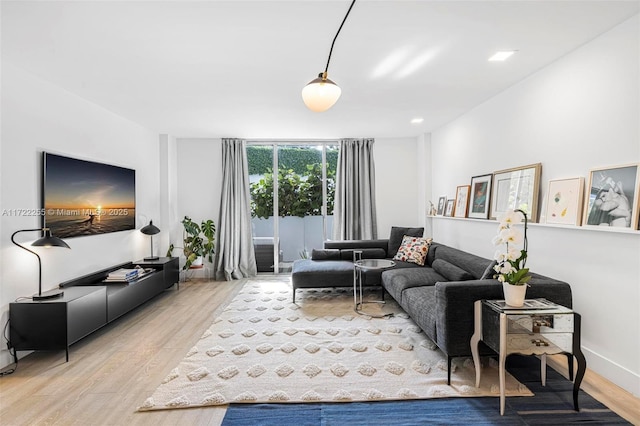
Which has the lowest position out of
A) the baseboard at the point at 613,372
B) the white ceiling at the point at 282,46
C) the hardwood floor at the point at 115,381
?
the hardwood floor at the point at 115,381

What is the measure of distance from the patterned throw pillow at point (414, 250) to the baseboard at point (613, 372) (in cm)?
224

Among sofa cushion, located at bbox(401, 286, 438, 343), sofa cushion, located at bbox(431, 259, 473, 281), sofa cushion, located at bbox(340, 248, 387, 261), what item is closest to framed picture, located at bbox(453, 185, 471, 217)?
sofa cushion, located at bbox(431, 259, 473, 281)

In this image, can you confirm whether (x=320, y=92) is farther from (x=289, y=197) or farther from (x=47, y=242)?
(x=289, y=197)

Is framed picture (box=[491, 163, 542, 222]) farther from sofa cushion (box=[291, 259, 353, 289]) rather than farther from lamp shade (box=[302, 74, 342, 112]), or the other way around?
lamp shade (box=[302, 74, 342, 112])

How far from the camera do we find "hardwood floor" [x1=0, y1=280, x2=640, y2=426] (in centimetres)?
210

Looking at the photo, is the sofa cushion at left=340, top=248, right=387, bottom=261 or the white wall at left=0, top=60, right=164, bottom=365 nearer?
the white wall at left=0, top=60, right=164, bottom=365

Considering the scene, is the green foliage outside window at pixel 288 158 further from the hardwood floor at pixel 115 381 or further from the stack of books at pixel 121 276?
the hardwood floor at pixel 115 381

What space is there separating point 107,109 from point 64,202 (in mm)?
1417

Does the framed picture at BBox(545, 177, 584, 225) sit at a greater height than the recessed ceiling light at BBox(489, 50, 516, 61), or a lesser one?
lesser

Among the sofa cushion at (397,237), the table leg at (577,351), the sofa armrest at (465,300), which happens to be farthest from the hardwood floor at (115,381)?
the sofa cushion at (397,237)

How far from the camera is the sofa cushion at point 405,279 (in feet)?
12.0

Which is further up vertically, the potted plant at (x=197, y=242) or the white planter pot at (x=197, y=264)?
the potted plant at (x=197, y=242)

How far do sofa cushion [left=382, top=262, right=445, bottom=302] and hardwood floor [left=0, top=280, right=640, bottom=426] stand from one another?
130 cm

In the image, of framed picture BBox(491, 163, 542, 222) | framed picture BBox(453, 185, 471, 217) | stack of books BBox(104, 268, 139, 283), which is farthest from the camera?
framed picture BBox(453, 185, 471, 217)
